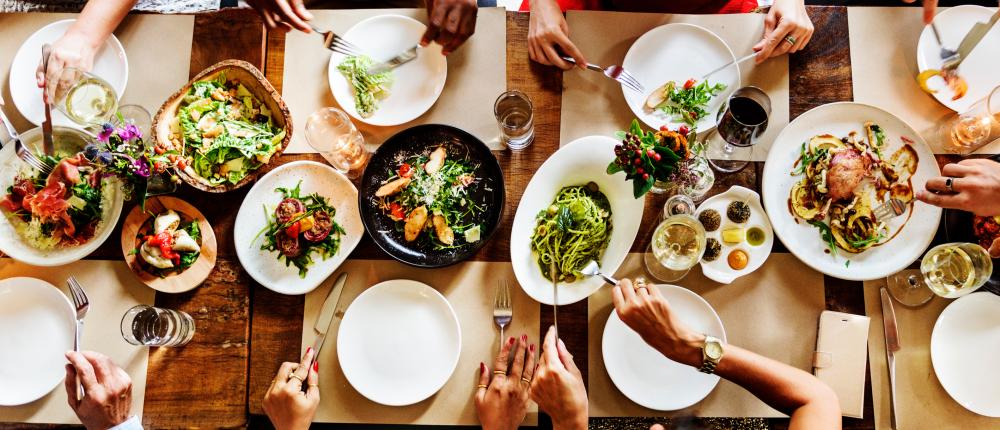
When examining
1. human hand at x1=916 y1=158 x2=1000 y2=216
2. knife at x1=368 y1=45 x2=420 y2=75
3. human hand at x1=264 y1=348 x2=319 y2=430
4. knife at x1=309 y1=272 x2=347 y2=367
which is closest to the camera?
human hand at x1=916 y1=158 x2=1000 y2=216

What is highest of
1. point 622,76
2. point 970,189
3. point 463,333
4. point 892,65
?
point 892,65

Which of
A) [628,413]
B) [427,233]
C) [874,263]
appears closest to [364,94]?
[427,233]

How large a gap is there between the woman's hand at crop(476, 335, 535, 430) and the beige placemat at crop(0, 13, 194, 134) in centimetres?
169

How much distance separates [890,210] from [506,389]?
61.0 inches

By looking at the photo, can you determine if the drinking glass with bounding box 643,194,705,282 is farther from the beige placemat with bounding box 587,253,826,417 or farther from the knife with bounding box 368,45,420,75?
the knife with bounding box 368,45,420,75

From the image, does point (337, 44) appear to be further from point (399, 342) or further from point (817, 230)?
point (817, 230)

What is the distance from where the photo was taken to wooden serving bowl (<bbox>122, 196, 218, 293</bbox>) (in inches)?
76.5

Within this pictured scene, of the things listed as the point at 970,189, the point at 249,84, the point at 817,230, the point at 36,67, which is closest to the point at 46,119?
the point at 36,67

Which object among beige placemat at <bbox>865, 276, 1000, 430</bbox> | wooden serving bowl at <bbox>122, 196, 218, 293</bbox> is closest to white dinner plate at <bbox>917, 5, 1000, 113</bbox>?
beige placemat at <bbox>865, 276, 1000, 430</bbox>

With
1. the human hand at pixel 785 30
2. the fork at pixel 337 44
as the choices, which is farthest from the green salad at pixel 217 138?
the human hand at pixel 785 30

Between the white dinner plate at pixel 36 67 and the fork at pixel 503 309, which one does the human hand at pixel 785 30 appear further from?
the white dinner plate at pixel 36 67

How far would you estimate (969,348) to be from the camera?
1870 millimetres

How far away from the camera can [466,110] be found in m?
2.08

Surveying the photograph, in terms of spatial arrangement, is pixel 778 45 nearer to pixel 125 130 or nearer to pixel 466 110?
pixel 466 110
